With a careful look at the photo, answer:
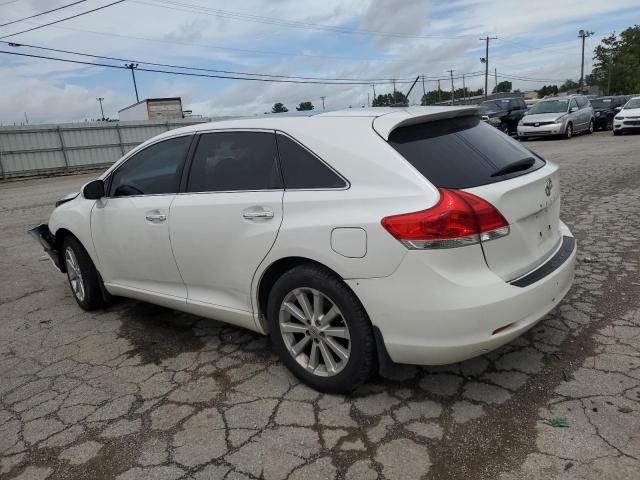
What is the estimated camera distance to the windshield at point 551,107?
2087cm

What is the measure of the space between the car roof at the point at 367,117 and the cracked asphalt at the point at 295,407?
149cm

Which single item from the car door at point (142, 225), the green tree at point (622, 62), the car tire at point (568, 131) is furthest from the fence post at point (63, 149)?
the green tree at point (622, 62)

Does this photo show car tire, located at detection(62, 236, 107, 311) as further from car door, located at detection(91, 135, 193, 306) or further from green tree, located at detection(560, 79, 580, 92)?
green tree, located at detection(560, 79, 580, 92)

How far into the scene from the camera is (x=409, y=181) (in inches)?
103

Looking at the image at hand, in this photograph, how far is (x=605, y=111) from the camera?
79.2 feet

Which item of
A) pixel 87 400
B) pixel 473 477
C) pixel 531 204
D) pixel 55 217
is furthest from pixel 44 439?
pixel 531 204

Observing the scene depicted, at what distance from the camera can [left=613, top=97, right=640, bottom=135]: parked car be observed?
1967 centimetres

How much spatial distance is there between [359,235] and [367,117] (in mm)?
760

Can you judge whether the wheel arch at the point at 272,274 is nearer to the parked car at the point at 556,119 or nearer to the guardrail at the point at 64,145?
the parked car at the point at 556,119

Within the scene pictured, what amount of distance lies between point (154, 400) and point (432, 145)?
2179 millimetres

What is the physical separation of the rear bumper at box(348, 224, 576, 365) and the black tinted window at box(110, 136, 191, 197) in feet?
5.68

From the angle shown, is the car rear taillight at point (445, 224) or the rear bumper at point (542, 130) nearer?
the car rear taillight at point (445, 224)

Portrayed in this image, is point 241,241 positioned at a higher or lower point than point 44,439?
higher

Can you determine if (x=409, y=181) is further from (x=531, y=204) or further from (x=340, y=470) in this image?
(x=340, y=470)
